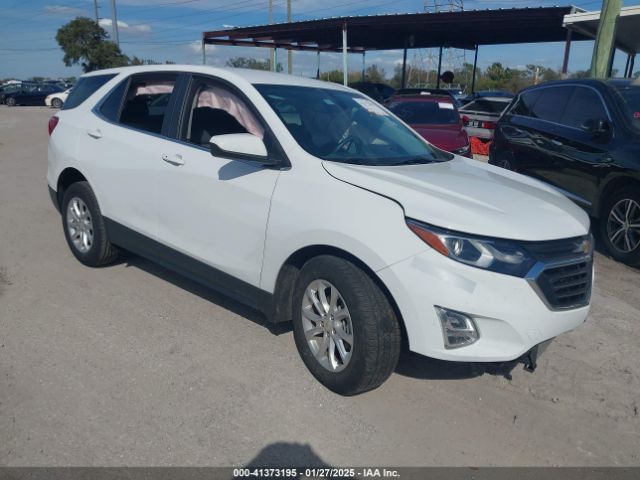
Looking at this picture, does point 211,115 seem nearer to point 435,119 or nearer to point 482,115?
point 435,119

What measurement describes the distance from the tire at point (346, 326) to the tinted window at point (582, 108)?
181 inches

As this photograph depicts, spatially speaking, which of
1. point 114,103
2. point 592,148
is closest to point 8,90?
point 114,103

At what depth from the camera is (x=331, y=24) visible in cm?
1991

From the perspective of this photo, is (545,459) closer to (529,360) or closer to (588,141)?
(529,360)

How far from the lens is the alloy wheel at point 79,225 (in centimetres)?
512

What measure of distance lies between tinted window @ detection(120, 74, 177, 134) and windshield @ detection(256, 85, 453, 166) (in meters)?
0.97

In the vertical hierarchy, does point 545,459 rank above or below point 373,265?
below

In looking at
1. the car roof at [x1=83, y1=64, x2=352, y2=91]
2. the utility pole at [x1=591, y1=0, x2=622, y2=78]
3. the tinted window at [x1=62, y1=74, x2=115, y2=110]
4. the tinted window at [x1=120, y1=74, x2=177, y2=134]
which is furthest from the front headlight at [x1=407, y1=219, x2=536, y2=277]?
the utility pole at [x1=591, y1=0, x2=622, y2=78]

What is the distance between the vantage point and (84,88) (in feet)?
17.6

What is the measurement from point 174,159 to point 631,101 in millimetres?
5152

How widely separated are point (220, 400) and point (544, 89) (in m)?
6.32

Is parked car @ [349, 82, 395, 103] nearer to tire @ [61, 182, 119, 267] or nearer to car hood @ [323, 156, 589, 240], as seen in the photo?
tire @ [61, 182, 119, 267]

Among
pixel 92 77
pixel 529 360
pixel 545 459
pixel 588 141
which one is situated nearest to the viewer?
pixel 545 459

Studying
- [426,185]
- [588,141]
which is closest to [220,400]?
[426,185]
